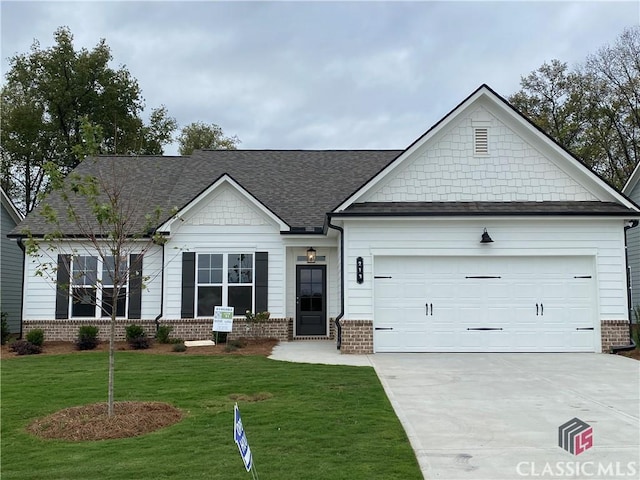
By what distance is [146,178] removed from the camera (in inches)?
754

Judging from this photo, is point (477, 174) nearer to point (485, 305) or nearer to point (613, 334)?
point (485, 305)

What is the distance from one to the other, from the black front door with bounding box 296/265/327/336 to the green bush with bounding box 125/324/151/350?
4.49 m

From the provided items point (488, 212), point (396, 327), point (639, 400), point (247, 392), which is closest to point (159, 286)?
point (396, 327)

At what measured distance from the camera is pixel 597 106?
106ft

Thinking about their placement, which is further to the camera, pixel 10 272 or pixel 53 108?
pixel 53 108

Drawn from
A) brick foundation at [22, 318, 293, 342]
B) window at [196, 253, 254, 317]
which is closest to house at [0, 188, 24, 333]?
brick foundation at [22, 318, 293, 342]

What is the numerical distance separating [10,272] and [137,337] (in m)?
8.13

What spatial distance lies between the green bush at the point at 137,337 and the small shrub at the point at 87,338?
84 centimetres

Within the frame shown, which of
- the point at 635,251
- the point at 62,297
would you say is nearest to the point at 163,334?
the point at 62,297

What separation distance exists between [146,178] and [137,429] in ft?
46.6

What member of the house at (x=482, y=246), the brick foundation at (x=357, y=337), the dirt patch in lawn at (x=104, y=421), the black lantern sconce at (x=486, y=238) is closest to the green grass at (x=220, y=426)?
the dirt patch in lawn at (x=104, y=421)

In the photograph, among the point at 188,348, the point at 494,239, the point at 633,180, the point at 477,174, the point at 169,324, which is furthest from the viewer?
the point at 633,180

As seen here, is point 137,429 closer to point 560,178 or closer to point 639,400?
point 639,400

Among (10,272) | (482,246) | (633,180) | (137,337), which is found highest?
(633,180)
